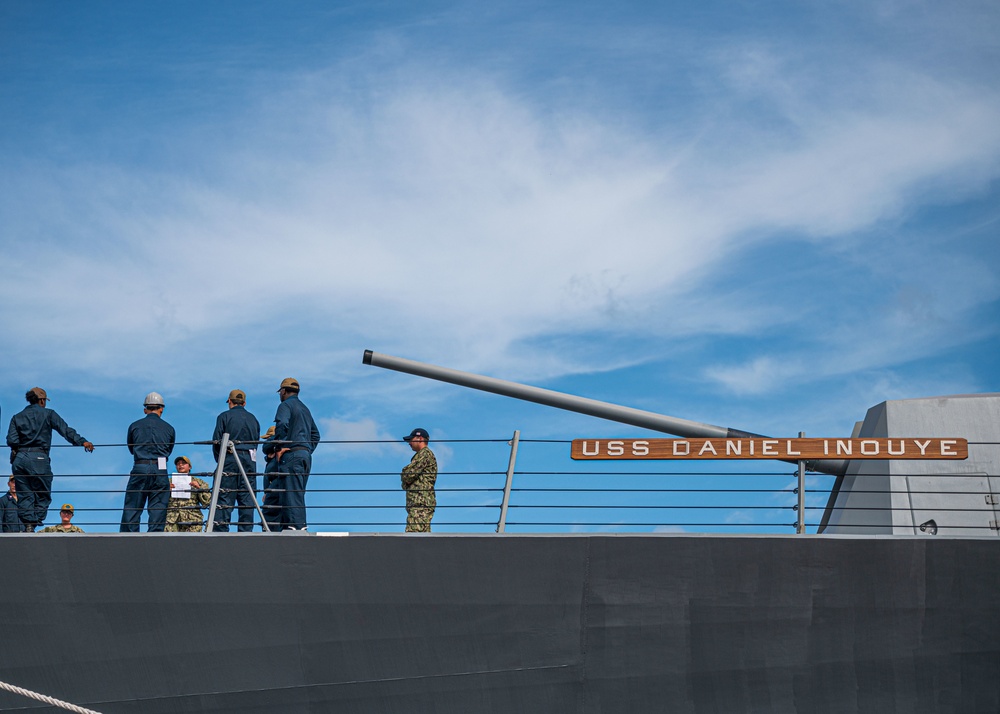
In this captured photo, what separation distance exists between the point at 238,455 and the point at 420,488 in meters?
1.44

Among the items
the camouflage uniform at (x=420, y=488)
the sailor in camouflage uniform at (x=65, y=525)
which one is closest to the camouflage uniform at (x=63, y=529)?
the sailor in camouflage uniform at (x=65, y=525)

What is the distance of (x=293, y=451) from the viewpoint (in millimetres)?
8742

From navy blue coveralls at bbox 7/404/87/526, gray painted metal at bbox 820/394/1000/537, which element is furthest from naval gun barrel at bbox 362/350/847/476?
navy blue coveralls at bbox 7/404/87/526

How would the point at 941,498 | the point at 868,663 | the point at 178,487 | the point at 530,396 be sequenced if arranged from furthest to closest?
the point at 530,396 < the point at 941,498 < the point at 178,487 < the point at 868,663

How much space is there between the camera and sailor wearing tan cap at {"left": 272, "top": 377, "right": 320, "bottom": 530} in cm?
864

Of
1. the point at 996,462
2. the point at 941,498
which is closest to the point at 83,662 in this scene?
the point at 941,498

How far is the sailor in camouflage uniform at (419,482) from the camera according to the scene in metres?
8.27

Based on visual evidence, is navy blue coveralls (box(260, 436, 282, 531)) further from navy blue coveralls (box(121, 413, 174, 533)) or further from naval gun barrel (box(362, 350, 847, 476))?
naval gun barrel (box(362, 350, 847, 476))

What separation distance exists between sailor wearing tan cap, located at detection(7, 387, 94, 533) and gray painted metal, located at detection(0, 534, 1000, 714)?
1.07 meters

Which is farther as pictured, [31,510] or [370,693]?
[31,510]

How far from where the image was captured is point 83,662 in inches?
310

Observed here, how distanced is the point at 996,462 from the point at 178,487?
6.47 metres

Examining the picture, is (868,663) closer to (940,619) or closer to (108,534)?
(940,619)

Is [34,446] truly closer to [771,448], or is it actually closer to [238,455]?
[238,455]
